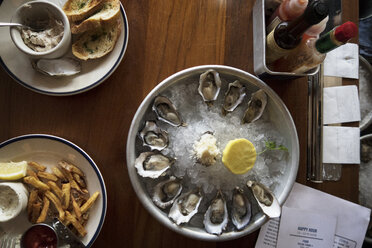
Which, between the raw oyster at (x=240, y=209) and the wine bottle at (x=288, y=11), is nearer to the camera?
the wine bottle at (x=288, y=11)

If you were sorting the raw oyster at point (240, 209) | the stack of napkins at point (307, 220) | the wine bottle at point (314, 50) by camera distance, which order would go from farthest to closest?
the stack of napkins at point (307, 220), the raw oyster at point (240, 209), the wine bottle at point (314, 50)

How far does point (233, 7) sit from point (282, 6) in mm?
219

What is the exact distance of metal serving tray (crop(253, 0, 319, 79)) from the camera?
0.91m

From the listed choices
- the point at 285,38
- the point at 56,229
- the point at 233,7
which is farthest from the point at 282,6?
the point at 56,229

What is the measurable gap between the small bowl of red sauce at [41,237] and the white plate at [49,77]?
0.43 metres

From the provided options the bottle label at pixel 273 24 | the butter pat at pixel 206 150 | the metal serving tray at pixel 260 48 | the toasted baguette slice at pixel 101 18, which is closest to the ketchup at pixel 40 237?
the butter pat at pixel 206 150

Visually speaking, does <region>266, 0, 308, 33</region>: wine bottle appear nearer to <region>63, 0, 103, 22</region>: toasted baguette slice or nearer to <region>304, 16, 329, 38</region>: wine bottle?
<region>304, 16, 329, 38</region>: wine bottle

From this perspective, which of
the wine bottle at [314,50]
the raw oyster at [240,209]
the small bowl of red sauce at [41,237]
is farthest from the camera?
the raw oyster at [240,209]

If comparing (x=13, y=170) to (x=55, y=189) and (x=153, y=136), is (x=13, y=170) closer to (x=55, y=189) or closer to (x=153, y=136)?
(x=55, y=189)

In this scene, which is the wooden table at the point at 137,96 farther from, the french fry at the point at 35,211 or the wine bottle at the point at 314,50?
the french fry at the point at 35,211

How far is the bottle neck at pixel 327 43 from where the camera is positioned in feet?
2.48

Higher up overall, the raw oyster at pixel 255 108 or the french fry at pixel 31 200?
the raw oyster at pixel 255 108

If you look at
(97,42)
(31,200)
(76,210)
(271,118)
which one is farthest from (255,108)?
(31,200)

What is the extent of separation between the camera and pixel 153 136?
0.97m
